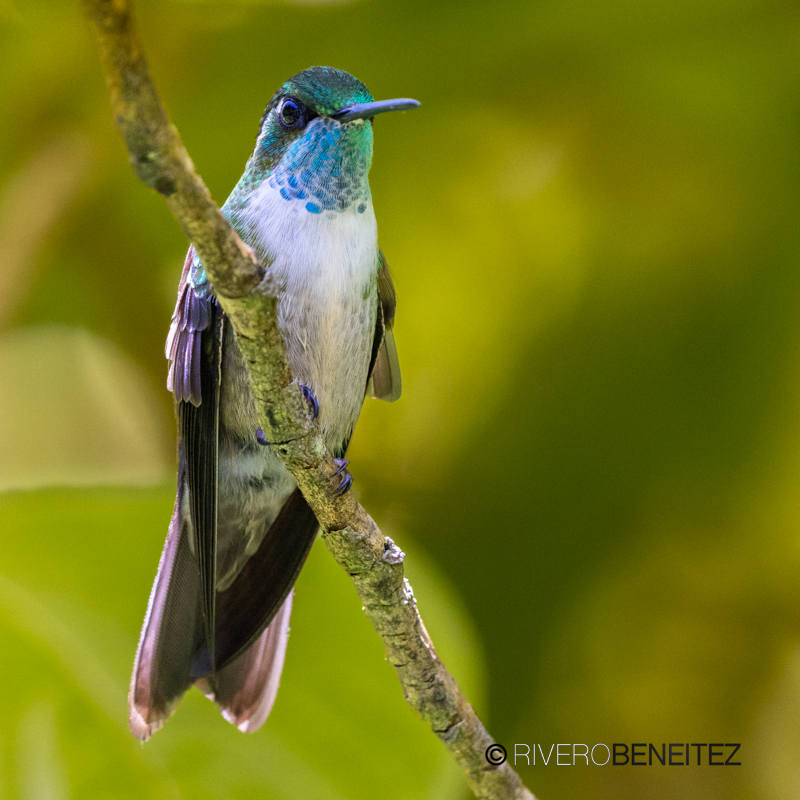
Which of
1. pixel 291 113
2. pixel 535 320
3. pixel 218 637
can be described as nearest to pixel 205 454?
pixel 218 637

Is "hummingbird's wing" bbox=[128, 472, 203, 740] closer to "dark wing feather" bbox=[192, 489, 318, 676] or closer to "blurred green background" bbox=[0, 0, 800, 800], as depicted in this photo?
"dark wing feather" bbox=[192, 489, 318, 676]

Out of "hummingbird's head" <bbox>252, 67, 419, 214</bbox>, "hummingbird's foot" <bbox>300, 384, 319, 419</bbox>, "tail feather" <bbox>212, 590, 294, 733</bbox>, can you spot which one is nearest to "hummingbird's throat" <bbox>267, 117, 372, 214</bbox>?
"hummingbird's head" <bbox>252, 67, 419, 214</bbox>

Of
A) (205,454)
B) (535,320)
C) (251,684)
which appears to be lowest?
(251,684)

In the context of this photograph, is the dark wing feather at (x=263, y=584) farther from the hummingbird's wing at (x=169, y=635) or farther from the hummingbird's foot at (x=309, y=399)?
the hummingbird's foot at (x=309, y=399)

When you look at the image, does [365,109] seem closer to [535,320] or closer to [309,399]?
[309,399]

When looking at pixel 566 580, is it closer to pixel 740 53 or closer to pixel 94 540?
pixel 94 540

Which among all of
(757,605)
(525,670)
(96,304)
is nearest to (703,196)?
(757,605)

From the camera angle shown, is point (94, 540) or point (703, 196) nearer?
point (94, 540)
